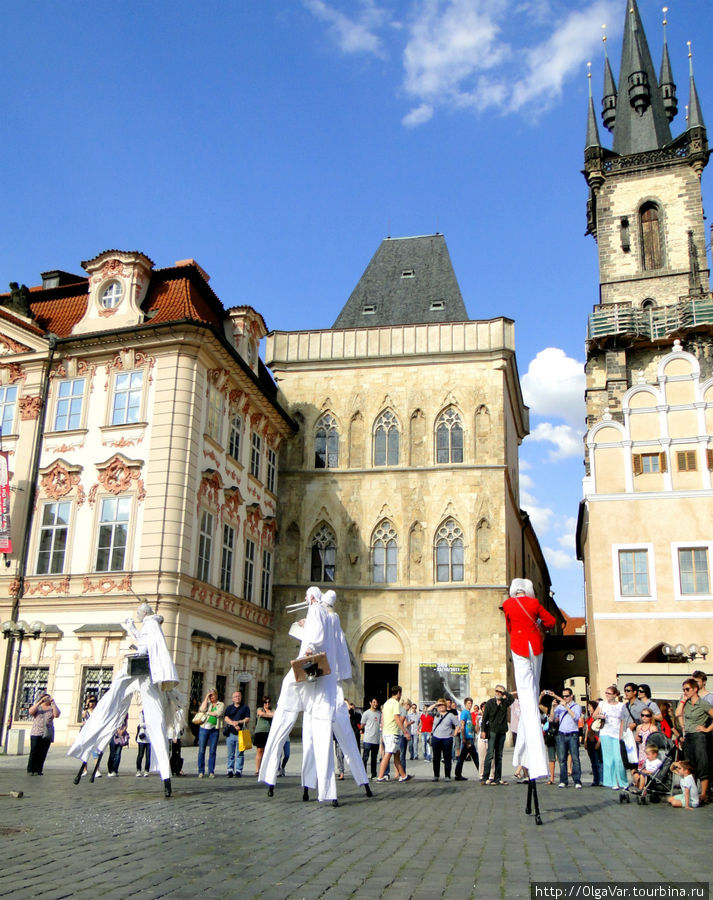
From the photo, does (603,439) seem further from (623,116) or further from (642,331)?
(623,116)

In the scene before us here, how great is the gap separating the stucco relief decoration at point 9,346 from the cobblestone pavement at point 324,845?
60.8ft

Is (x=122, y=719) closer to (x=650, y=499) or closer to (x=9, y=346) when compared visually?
(x=9, y=346)

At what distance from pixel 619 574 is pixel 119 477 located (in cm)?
1608

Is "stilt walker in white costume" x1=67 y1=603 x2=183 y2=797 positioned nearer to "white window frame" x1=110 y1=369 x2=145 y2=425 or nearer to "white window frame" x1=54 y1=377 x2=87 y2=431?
"white window frame" x1=110 y1=369 x2=145 y2=425

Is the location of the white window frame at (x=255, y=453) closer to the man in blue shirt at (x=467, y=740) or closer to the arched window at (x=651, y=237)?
the man in blue shirt at (x=467, y=740)

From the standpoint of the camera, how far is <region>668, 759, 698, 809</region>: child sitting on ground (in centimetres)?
1122

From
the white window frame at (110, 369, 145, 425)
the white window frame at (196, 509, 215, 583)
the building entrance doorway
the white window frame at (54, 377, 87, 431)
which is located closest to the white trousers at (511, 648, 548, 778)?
the white window frame at (196, 509, 215, 583)

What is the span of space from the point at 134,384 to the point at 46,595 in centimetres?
664

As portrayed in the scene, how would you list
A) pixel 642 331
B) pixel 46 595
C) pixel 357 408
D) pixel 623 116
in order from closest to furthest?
pixel 46 595, pixel 357 408, pixel 642 331, pixel 623 116

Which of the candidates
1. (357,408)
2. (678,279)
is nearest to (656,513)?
(357,408)

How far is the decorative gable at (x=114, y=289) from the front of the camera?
2667cm

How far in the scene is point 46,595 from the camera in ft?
80.7

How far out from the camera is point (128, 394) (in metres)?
25.8

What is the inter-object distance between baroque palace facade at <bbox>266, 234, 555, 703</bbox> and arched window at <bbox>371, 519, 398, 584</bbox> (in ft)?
0.15
